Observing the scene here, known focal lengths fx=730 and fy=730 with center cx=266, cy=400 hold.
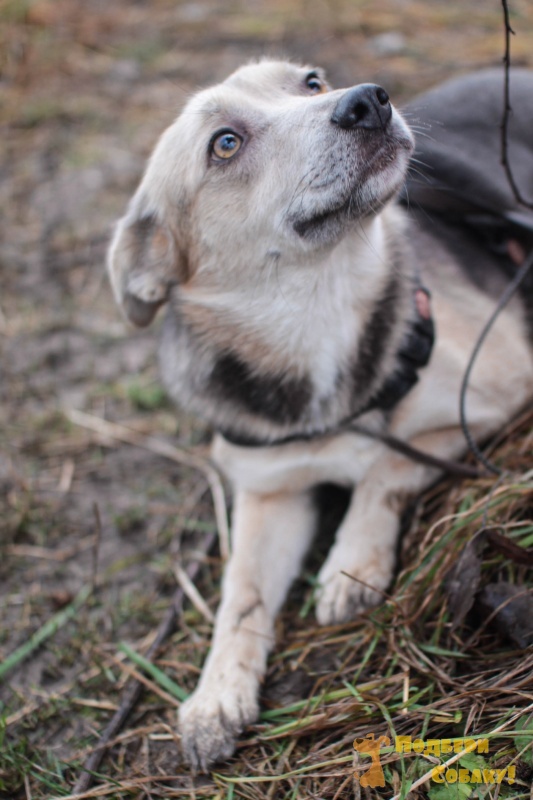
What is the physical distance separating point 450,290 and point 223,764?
6.65 feet

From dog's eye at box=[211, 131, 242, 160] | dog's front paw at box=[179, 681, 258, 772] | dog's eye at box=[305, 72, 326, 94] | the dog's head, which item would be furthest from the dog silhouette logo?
dog's eye at box=[305, 72, 326, 94]

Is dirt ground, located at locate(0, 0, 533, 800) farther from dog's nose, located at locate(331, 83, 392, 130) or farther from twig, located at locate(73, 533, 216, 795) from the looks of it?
dog's nose, located at locate(331, 83, 392, 130)

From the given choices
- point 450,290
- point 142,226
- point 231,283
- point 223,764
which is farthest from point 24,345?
point 223,764

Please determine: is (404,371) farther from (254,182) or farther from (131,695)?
(131,695)

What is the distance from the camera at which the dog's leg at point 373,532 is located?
2.45 metres

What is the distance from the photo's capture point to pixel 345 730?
6.61 ft

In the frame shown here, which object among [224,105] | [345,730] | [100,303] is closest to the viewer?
[345,730]

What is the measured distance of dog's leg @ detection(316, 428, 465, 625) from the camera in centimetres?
245

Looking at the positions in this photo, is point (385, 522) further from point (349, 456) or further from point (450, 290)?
point (450, 290)

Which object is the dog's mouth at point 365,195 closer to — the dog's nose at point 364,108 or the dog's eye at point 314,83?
the dog's nose at point 364,108

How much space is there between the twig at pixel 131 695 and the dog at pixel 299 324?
0.24 m

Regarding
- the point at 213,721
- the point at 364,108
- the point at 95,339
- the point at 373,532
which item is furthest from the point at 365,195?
the point at 95,339

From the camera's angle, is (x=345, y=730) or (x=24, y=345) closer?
(x=345, y=730)

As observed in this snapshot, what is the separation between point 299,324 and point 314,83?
982 mm
